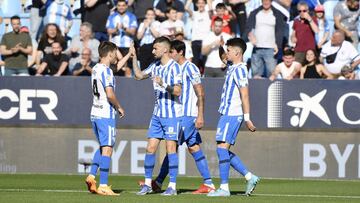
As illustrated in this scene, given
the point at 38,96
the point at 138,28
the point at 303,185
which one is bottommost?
the point at 303,185

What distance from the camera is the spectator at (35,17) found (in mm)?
22469

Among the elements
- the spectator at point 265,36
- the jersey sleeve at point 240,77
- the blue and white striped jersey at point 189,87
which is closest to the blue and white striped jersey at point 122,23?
the spectator at point 265,36

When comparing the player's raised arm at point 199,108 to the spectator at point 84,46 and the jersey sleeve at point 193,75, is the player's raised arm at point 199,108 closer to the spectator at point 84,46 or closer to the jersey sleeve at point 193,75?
the jersey sleeve at point 193,75

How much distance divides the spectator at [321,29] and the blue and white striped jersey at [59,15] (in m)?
5.55

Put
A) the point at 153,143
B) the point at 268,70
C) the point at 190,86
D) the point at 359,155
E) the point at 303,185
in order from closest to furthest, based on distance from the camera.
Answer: the point at 153,143, the point at 190,86, the point at 303,185, the point at 359,155, the point at 268,70

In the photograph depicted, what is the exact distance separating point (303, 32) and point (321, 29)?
0.58 metres

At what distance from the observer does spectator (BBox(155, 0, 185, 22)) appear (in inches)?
870

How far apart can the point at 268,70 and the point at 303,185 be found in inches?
160

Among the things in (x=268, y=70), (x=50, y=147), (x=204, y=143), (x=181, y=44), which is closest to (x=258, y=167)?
(x=204, y=143)

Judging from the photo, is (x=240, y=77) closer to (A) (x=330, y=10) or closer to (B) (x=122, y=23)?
(B) (x=122, y=23)

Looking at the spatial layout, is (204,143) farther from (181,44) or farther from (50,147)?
(181,44)

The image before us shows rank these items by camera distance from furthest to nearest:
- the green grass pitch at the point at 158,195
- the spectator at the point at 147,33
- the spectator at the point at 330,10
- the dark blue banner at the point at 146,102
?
the spectator at the point at 330,10
the spectator at the point at 147,33
the dark blue banner at the point at 146,102
the green grass pitch at the point at 158,195

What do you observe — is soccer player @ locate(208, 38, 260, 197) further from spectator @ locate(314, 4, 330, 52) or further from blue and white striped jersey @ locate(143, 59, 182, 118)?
spectator @ locate(314, 4, 330, 52)

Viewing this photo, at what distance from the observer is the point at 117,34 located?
21.6 metres
